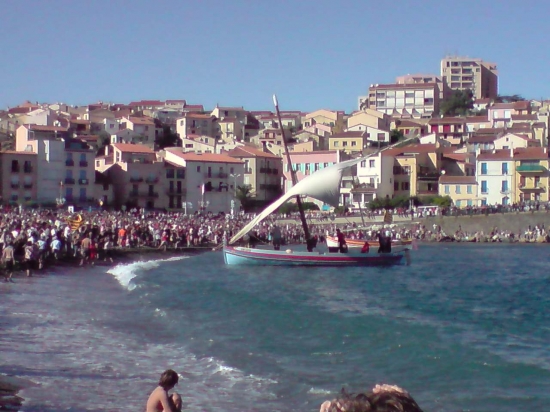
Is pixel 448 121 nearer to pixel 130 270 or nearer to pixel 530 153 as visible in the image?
pixel 530 153

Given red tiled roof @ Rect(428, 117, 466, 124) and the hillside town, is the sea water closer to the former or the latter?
the hillside town

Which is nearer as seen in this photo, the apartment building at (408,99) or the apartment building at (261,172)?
the apartment building at (261,172)

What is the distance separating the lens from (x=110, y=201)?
242ft

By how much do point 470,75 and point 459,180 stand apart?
80.1 meters

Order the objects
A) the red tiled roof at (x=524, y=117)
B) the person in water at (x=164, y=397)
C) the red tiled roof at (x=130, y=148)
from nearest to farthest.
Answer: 1. the person in water at (x=164, y=397)
2. the red tiled roof at (x=130, y=148)
3. the red tiled roof at (x=524, y=117)

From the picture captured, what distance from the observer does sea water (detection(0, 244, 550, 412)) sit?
10.8m

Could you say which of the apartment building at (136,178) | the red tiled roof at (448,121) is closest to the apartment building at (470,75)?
the red tiled roof at (448,121)

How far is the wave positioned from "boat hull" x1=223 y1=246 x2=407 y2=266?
338 centimetres

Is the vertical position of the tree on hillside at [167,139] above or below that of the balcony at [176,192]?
above

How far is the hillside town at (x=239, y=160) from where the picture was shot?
7075cm

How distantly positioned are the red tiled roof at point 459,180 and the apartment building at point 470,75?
75.7 m

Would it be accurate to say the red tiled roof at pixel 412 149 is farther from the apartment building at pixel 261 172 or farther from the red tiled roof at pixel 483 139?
the apartment building at pixel 261 172

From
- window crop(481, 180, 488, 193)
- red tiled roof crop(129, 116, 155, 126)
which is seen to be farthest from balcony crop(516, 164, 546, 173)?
red tiled roof crop(129, 116, 155, 126)

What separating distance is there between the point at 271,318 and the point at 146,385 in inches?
285
